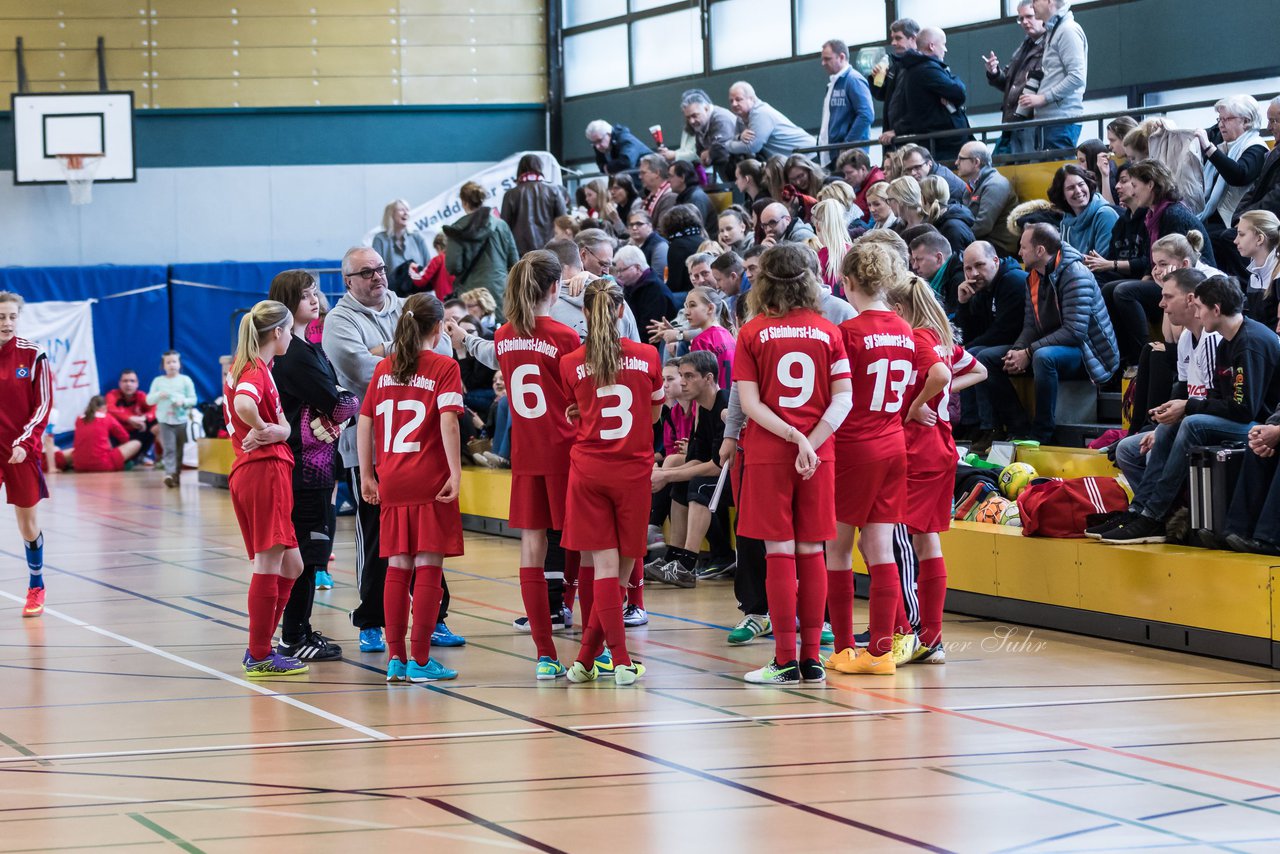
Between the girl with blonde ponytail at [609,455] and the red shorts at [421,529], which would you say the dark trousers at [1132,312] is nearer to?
the girl with blonde ponytail at [609,455]

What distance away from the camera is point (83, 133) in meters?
20.0

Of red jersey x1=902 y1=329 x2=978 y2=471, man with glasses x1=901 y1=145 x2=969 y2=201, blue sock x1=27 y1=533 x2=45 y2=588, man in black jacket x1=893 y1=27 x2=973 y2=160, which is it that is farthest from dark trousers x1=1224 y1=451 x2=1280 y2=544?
man in black jacket x1=893 y1=27 x2=973 y2=160

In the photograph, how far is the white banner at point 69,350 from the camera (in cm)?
2062

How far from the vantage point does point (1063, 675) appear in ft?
21.4

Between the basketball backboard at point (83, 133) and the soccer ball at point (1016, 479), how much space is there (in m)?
14.2

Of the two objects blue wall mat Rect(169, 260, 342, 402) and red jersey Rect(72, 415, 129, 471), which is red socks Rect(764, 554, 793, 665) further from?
blue wall mat Rect(169, 260, 342, 402)

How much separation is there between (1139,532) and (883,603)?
1568 millimetres

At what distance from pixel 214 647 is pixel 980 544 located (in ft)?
12.4

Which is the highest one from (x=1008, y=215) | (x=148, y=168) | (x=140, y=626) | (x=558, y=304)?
(x=148, y=168)

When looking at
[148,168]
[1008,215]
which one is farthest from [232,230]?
[1008,215]

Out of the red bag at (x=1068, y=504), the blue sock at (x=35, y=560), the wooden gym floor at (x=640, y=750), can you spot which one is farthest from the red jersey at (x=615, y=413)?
the blue sock at (x=35, y=560)

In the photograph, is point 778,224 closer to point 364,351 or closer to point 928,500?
point 364,351

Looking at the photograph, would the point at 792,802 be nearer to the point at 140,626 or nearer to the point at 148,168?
the point at 140,626

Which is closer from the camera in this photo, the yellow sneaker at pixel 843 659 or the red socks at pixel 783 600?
the red socks at pixel 783 600
